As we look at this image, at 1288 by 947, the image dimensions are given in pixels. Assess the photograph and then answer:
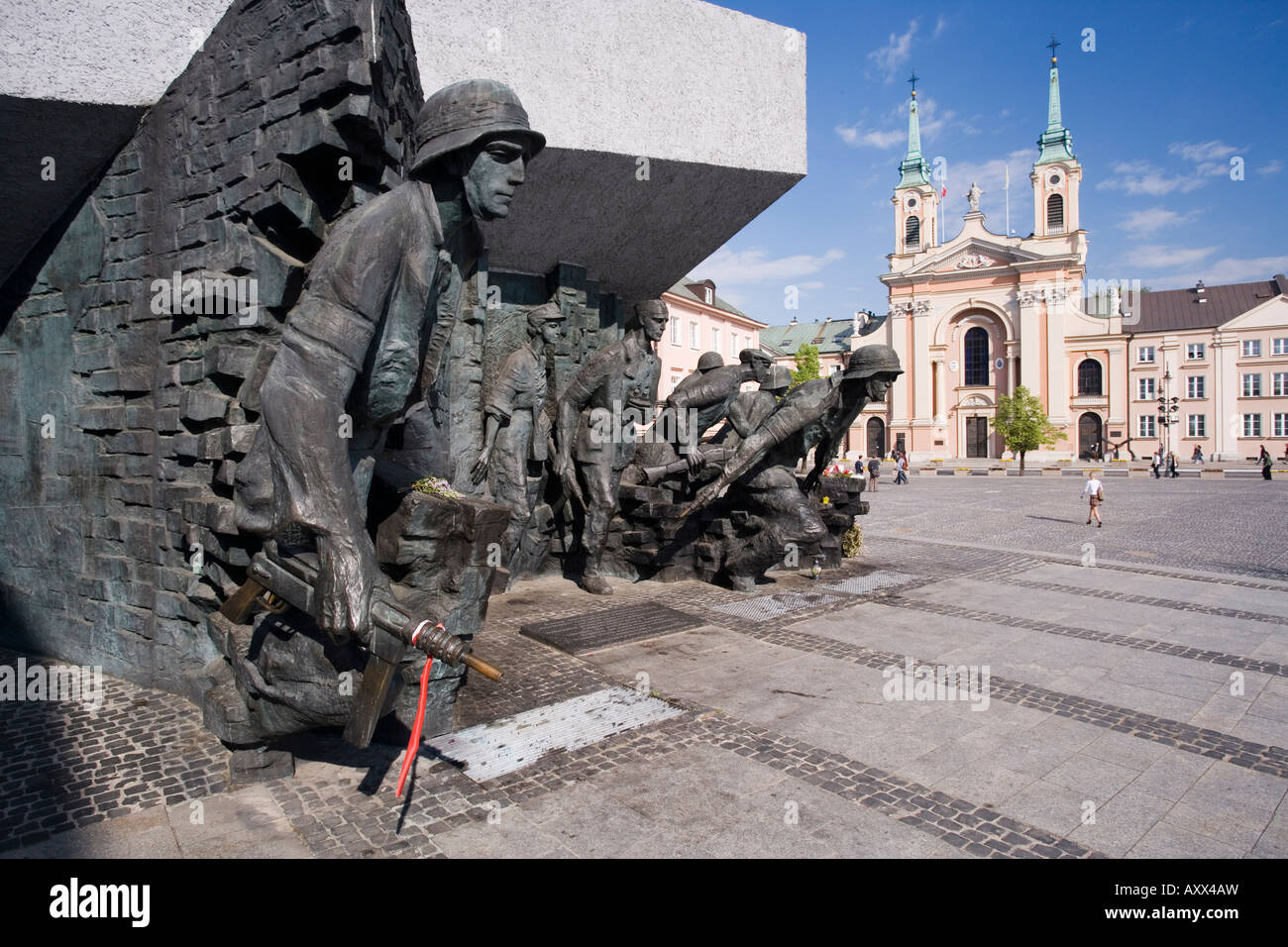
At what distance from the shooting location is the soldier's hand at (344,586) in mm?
2859

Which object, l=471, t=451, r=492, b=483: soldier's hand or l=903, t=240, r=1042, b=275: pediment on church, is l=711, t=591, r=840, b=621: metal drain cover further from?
l=903, t=240, r=1042, b=275: pediment on church

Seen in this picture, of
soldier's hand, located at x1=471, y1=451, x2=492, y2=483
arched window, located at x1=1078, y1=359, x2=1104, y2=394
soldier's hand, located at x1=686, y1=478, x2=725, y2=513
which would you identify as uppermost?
arched window, located at x1=1078, y1=359, x2=1104, y2=394

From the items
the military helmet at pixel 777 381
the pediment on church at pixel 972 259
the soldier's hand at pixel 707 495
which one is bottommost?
the soldier's hand at pixel 707 495

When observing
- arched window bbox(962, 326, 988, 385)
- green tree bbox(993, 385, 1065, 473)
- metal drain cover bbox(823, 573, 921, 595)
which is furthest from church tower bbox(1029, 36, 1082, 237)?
metal drain cover bbox(823, 573, 921, 595)

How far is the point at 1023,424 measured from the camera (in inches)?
1924

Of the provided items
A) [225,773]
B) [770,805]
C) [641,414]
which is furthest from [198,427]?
[641,414]

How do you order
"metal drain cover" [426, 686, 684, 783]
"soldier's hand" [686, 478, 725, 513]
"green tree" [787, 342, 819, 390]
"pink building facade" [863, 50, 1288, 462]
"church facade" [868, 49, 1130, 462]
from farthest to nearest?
"church facade" [868, 49, 1130, 462] → "pink building facade" [863, 50, 1288, 462] → "green tree" [787, 342, 819, 390] → "soldier's hand" [686, 478, 725, 513] → "metal drain cover" [426, 686, 684, 783]

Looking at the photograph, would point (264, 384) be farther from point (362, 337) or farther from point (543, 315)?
point (543, 315)

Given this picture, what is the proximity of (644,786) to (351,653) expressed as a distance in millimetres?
1482

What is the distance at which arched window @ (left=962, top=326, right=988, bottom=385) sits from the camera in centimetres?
6012

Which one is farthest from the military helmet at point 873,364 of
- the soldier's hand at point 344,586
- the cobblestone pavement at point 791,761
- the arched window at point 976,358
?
the arched window at point 976,358

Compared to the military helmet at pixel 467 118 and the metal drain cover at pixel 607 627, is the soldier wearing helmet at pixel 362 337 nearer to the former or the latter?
the military helmet at pixel 467 118

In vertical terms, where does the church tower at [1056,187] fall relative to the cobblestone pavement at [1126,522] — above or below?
above

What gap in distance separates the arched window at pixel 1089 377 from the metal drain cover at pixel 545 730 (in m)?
62.1
